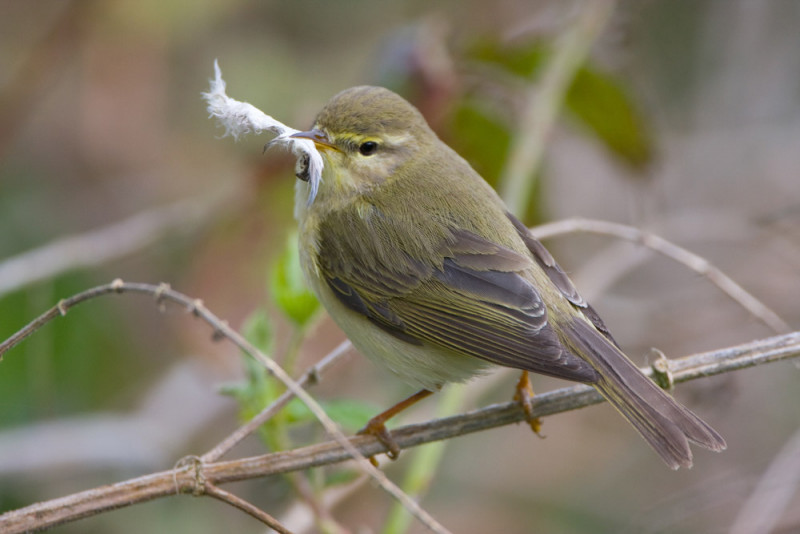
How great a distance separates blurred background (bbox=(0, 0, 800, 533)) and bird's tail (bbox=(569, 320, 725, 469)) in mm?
748

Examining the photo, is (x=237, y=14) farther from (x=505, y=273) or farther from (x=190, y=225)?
(x=505, y=273)

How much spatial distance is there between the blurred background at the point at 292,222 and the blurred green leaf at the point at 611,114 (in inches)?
0.5

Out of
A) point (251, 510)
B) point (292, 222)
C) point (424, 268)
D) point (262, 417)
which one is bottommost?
point (251, 510)

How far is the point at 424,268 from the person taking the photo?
3.06m

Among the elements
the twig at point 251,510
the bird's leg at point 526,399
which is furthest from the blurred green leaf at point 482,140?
the twig at point 251,510

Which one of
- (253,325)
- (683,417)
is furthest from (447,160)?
(683,417)

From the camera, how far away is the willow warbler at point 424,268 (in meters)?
2.80

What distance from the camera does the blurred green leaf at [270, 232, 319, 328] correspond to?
9.36ft

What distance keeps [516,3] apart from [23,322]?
3.47 m

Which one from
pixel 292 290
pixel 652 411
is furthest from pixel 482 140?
pixel 652 411

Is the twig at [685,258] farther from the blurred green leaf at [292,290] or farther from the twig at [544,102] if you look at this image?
the blurred green leaf at [292,290]

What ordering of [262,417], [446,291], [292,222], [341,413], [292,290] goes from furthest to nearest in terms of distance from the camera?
[292,222] < [446,291] < [292,290] < [341,413] < [262,417]

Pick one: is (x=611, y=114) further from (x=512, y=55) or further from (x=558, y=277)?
(x=558, y=277)

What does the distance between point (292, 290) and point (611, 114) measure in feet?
6.31
